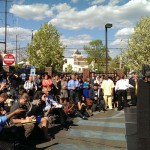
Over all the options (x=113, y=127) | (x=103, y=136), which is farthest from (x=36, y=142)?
(x=113, y=127)

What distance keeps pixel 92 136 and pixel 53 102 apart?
5.84ft

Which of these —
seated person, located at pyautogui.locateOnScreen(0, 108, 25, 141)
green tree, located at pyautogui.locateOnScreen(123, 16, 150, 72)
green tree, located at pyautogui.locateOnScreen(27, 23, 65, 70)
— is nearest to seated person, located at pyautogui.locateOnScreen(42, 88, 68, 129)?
seated person, located at pyautogui.locateOnScreen(0, 108, 25, 141)

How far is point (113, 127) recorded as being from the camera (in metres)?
10.5

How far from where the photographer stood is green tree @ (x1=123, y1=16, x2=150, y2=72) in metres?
39.7

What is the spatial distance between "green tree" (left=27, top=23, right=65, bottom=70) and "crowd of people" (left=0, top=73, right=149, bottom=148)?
27.6m

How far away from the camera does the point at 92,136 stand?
353 inches

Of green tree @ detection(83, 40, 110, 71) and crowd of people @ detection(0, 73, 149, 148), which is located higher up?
green tree @ detection(83, 40, 110, 71)

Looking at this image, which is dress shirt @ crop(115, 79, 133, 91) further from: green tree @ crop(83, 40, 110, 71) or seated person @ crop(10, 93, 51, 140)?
green tree @ crop(83, 40, 110, 71)

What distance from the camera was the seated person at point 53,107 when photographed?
386 inches

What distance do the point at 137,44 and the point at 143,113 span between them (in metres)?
35.4

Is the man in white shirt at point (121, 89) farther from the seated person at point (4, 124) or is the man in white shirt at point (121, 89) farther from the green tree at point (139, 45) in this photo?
the green tree at point (139, 45)

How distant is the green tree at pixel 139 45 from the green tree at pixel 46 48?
449 inches

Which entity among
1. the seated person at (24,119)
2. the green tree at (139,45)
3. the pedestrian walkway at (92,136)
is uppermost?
the green tree at (139,45)

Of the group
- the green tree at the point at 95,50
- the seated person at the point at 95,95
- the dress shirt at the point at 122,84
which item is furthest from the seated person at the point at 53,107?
the green tree at the point at 95,50
